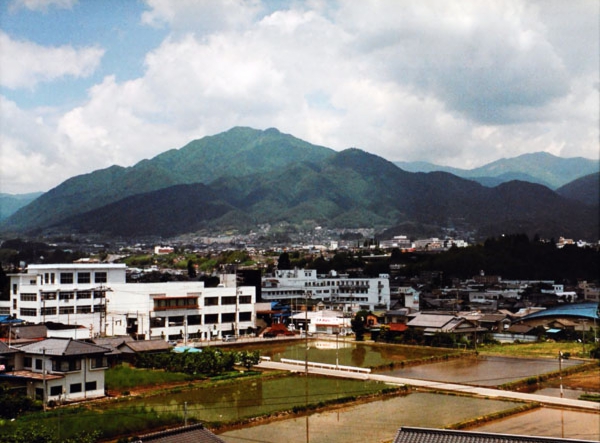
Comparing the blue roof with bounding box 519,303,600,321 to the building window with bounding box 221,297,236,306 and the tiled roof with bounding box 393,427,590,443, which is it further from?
the tiled roof with bounding box 393,427,590,443

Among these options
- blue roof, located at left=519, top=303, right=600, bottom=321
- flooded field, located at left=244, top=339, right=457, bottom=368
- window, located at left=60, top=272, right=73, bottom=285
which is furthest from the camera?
blue roof, located at left=519, top=303, right=600, bottom=321

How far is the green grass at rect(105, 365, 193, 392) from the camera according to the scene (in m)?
20.3

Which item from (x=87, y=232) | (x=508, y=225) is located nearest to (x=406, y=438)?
(x=87, y=232)

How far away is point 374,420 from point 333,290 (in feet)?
116

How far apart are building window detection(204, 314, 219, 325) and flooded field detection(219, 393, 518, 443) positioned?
17.5 m

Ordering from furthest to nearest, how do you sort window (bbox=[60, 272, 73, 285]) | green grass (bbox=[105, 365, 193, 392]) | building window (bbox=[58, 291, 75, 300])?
window (bbox=[60, 272, 73, 285]) < building window (bbox=[58, 291, 75, 300]) < green grass (bbox=[105, 365, 193, 392])

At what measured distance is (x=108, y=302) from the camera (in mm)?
32906

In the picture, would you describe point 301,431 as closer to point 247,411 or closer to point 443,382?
point 247,411

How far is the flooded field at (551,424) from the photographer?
14.9m

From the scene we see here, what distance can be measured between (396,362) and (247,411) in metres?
10.7

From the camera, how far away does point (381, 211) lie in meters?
170

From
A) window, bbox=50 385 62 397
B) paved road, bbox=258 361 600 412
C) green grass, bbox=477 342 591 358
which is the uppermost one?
window, bbox=50 385 62 397

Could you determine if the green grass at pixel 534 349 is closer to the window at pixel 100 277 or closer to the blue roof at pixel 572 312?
the blue roof at pixel 572 312

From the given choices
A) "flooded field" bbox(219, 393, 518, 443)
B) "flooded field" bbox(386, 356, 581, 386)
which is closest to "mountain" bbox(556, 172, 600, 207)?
"flooded field" bbox(386, 356, 581, 386)
